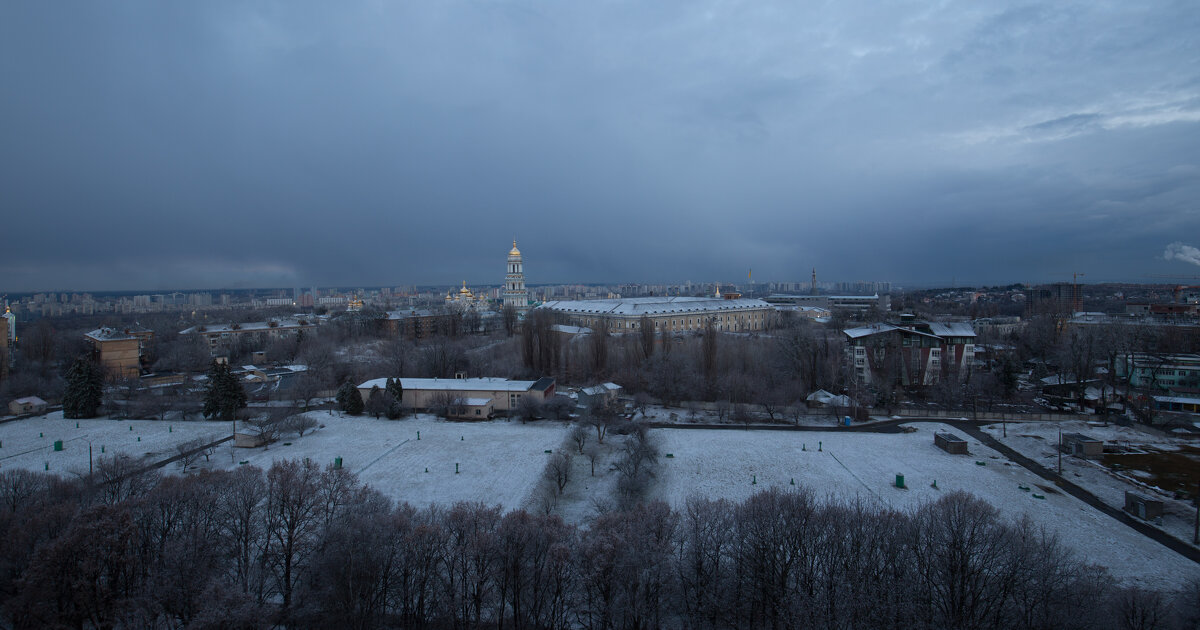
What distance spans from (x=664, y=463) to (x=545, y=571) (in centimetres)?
860

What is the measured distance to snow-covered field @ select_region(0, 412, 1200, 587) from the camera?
13242 mm

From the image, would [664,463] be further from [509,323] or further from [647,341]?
[509,323]

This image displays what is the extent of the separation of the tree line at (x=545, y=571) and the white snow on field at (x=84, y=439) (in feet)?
30.8

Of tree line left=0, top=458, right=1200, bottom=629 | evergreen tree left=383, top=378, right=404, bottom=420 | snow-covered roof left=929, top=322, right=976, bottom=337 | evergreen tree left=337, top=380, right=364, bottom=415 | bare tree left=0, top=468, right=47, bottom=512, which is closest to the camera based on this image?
Answer: tree line left=0, top=458, right=1200, bottom=629

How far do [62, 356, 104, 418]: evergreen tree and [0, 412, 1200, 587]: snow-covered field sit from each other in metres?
0.88

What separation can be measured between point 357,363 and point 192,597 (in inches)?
1105

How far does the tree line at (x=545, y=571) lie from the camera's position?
8.11m

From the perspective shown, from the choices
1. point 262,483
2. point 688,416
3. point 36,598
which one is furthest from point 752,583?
point 688,416

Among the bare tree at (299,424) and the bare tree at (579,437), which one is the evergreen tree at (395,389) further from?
the bare tree at (579,437)

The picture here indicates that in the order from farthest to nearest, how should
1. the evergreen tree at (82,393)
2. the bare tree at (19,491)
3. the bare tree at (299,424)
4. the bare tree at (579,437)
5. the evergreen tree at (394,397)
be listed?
the evergreen tree at (394,397), the evergreen tree at (82,393), the bare tree at (299,424), the bare tree at (579,437), the bare tree at (19,491)

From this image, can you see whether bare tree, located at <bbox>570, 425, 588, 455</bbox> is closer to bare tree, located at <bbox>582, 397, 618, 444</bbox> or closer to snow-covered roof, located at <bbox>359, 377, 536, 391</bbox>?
bare tree, located at <bbox>582, 397, 618, 444</bbox>

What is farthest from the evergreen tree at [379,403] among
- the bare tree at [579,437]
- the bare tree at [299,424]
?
the bare tree at [579,437]

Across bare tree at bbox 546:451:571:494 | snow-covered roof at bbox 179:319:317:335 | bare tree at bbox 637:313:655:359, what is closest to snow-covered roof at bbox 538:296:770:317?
bare tree at bbox 637:313:655:359

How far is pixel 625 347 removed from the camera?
35.3 metres
